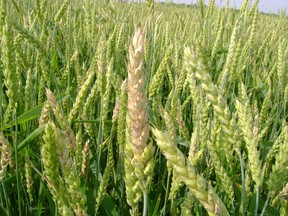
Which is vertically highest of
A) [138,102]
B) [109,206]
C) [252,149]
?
[138,102]

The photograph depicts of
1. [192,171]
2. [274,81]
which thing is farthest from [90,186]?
[274,81]

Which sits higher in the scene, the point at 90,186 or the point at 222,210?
the point at 222,210

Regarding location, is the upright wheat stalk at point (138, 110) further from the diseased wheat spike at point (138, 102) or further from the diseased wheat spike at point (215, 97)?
the diseased wheat spike at point (215, 97)

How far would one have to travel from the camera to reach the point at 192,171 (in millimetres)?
325

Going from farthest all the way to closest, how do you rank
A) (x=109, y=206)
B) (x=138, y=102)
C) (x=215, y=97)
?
(x=109, y=206), (x=215, y=97), (x=138, y=102)

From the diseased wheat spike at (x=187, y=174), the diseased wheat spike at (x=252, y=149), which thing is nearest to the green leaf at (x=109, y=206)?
the diseased wheat spike at (x=252, y=149)

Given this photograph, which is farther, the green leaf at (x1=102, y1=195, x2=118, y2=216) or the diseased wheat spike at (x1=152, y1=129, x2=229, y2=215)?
the green leaf at (x1=102, y1=195, x2=118, y2=216)

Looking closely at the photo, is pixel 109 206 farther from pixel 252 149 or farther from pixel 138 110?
pixel 138 110

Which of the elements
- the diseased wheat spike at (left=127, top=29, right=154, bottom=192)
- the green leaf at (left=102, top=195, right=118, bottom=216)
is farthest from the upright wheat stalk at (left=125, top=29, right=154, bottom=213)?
the green leaf at (left=102, top=195, right=118, bottom=216)

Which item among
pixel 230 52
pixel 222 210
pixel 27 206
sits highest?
pixel 230 52

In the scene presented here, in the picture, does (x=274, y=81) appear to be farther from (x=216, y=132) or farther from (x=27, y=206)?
(x=27, y=206)

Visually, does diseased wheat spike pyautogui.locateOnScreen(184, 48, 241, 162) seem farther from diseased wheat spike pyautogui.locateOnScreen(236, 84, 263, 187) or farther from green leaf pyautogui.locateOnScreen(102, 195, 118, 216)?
green leaf pyautogui.locateOnScreen(102, 195, 118, 216)

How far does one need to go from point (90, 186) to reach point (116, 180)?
69 millimetres

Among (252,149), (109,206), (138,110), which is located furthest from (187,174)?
(109,206)
